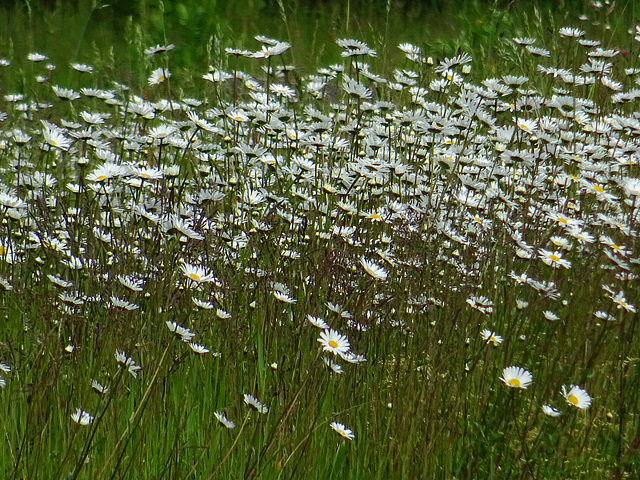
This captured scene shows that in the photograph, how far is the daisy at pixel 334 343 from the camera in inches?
66.4

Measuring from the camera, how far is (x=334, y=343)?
1.80 meters

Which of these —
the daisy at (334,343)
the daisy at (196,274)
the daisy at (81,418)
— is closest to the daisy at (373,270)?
the daisy at (334,343)

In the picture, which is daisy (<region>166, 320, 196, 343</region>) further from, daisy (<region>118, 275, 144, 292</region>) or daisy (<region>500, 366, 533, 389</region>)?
daisy (<region>500, 366, 533, 389</region>)

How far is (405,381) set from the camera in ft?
6.63

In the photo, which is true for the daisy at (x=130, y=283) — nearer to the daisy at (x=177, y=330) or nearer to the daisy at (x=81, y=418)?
the daisy at (x=177, y=330)

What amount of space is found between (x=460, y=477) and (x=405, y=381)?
0.26 metres

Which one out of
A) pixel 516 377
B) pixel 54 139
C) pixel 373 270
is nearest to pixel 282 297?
pixel 373 270

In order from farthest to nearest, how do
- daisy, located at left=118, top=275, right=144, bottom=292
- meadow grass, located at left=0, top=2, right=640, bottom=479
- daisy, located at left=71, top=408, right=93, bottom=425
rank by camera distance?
daisy, located at left=118, top=275, right=144, bottom=292 → meadow grass, located at left=0, top=2, right=640, bottom=479 → daisy, located at left=71, top=408, right=93, bottom=425

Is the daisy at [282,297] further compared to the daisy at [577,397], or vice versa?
the daisy at [282,297]

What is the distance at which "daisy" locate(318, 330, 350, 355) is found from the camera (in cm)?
169

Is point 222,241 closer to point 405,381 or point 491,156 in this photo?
point 405,381

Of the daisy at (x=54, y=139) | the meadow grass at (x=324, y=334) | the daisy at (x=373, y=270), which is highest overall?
the daisy at (x=54, y=139)

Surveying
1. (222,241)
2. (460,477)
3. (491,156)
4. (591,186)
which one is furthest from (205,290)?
(491,156)

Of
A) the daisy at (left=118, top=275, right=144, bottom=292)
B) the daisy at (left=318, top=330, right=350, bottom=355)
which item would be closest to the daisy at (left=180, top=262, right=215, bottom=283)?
the daisy at (left=118, top=275, right=144, bottom=292)
